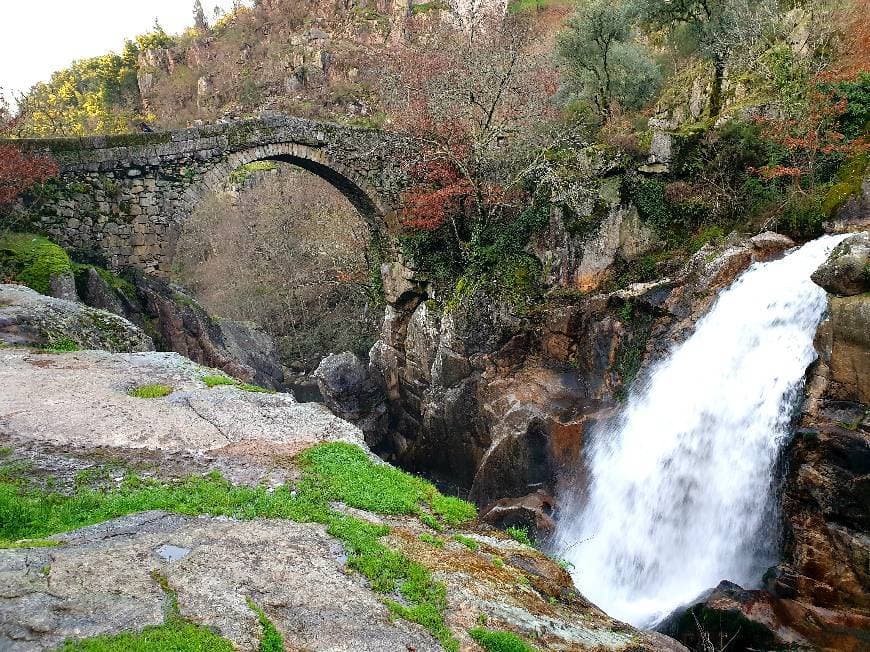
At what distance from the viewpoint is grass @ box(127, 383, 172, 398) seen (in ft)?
26.1

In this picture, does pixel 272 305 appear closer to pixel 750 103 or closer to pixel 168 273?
pixel 168 273

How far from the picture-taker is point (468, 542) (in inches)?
228

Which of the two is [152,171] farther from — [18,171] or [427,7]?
[427,7]

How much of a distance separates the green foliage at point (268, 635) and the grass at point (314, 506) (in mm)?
922

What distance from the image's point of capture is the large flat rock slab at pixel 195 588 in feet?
11.2

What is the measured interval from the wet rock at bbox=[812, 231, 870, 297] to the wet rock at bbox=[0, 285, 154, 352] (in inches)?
449

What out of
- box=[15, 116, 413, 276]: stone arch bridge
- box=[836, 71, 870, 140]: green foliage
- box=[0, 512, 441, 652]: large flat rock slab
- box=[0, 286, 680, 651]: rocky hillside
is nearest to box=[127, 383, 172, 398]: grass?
box=[0, 286, 680, 651]: rocky hillside

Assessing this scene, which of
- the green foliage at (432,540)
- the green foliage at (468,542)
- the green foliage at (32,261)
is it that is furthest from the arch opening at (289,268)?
the green foliage at (432,540)

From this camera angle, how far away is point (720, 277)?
36.3ft

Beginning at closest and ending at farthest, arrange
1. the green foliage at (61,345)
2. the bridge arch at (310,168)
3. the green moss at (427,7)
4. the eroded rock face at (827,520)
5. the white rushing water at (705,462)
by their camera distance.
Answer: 1. the eroded rock face at (827,520)
2. the white rushing water at (705,462)
3. the green foliage at (61,345)
4. the bridge arch at (310,168)
5. the green moss at (427,7)

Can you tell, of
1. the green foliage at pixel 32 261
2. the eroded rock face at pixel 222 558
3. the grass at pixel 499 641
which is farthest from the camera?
the green foliage at pixel 32 261

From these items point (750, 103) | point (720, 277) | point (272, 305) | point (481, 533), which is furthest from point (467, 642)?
point (272, 305)

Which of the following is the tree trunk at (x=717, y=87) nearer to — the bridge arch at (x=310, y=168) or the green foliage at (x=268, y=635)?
the bridge arch at (x=310, y=168)

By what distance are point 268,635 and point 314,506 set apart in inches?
82.8
